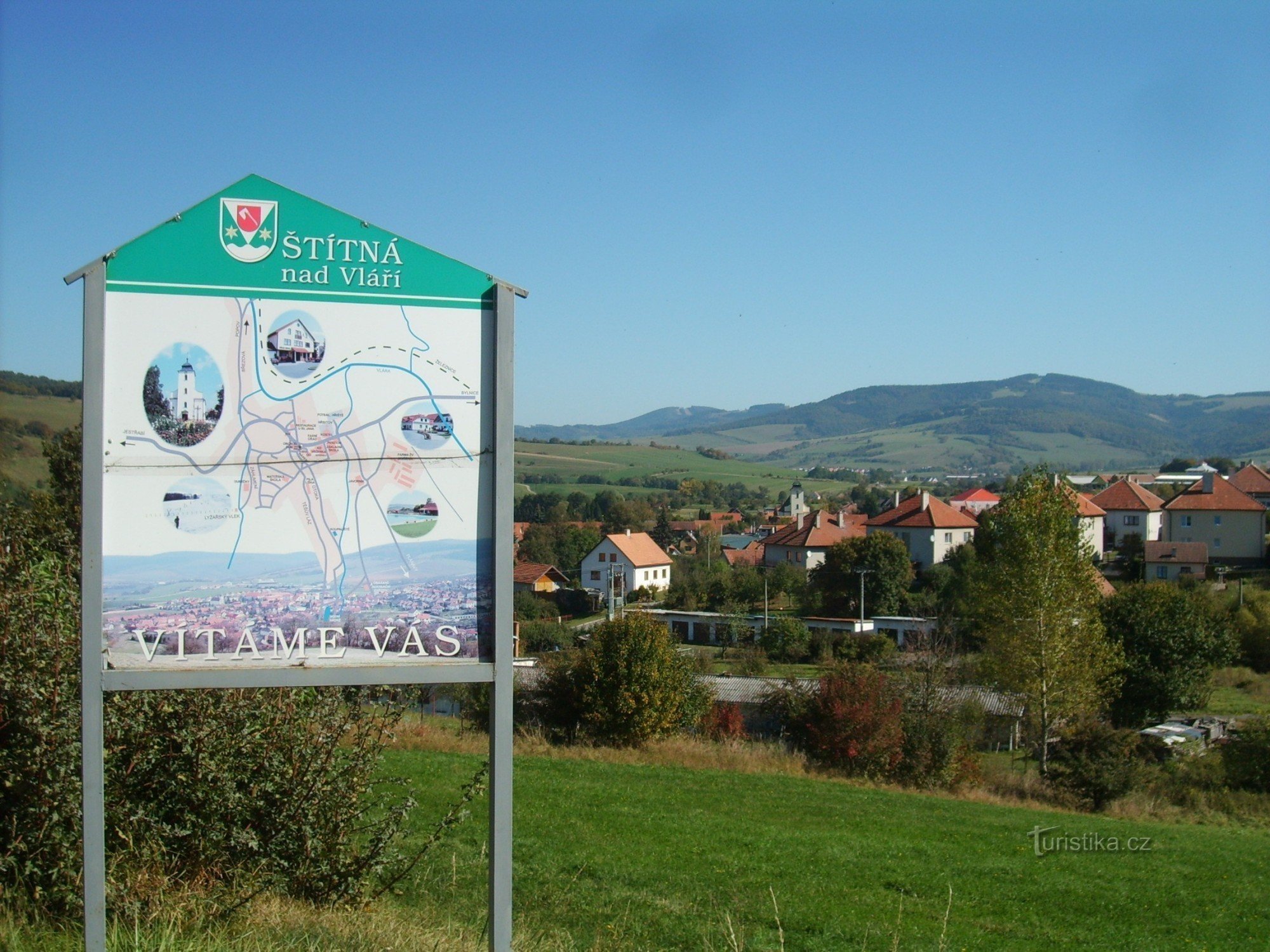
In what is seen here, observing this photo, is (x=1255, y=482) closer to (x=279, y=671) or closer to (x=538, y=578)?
(x=538, y=578)

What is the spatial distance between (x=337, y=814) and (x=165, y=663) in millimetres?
2328

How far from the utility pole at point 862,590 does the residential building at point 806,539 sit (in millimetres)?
8079

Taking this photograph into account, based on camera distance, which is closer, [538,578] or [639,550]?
[538,578]

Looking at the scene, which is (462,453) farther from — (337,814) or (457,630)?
(337,814)

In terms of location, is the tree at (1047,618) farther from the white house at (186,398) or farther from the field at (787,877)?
the white house at (186,398)

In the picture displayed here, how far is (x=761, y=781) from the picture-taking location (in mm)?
17375

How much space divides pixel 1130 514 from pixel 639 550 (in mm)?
36105

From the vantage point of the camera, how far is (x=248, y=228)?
3.58 m

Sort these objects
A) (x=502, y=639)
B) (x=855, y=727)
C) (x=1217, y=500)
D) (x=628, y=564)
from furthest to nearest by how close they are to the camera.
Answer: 1. (x=1217, y=500)
2. (x=628, y=564)
3. (x=855, y=727)
4. (x=502, y=639)

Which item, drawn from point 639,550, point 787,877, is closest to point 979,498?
point 639,550

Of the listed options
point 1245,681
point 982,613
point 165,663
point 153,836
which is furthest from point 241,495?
point 1245,681

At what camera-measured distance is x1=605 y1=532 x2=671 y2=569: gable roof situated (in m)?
63.7

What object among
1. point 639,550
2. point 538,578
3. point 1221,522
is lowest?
point 538,578

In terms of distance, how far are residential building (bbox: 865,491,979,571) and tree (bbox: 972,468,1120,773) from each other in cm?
3388
